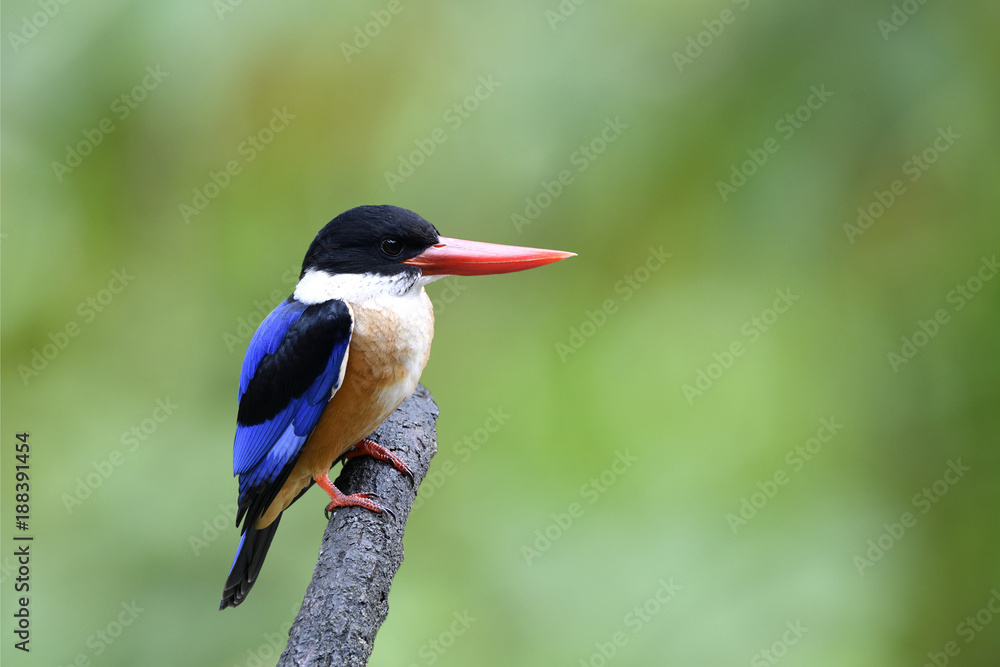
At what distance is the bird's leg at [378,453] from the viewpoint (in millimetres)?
1989

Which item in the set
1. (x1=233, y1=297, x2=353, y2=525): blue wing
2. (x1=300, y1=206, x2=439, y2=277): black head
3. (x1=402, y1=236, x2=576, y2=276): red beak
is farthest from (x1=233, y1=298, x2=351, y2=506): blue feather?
(x1=402, y1=236, x2=576, y2=276): red beak

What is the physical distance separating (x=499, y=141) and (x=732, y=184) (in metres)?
0.93

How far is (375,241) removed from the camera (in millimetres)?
1812

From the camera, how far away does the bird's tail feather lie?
1.91 metres

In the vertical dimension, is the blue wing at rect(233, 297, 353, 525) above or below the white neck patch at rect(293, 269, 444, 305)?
below

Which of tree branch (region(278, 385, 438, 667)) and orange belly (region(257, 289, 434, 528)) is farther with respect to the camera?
orange belly (region(257, 289, 434, 528))

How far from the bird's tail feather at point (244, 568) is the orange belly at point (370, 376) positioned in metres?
0.22

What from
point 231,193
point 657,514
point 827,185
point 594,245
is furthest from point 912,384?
point 231,193

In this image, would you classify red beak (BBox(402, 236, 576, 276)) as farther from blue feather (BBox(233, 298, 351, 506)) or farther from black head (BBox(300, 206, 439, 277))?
blue feather (BBox(233, 298, 351, 506))

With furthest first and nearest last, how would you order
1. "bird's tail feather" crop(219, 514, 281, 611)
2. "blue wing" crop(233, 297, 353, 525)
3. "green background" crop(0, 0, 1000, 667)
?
"green background" crop(0, 0, 1000, 667)
"bird's tail feather" crop(219, 514, 281, 611)
"blue wing" crop(233, 297, 353, 525)

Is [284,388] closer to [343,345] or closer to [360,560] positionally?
[343,345]

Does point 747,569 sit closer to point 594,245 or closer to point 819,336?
point 819,336

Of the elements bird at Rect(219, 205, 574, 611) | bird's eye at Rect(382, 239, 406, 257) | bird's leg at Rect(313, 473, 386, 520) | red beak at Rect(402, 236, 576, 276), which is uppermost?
red beak at Rect(402, 236, 576, 276)

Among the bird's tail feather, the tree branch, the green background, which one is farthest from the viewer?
the green background
